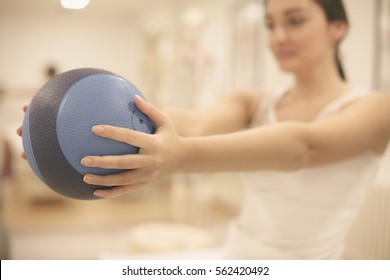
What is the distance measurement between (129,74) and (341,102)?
3.36 m

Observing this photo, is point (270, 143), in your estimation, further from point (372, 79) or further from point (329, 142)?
point (372, 79)

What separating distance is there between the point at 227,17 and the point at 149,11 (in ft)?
2.59

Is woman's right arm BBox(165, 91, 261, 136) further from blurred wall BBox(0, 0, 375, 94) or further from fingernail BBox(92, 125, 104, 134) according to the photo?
blurred wall BBox(0, 0, 375, 94)

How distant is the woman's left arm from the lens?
2.19 ft

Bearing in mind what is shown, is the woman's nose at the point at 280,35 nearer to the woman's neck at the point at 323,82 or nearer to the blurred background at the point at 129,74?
the woman's neck at the point at 323,82

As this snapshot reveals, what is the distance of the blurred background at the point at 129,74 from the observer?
334 cm

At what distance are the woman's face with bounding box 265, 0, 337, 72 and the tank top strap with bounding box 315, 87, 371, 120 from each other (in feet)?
0.47

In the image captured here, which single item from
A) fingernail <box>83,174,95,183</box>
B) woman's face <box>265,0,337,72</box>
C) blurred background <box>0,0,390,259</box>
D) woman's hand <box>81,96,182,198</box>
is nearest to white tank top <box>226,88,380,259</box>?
woman's face <box>265,0,337,72</box>

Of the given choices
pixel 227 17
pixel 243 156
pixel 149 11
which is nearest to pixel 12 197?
pixel 149 11

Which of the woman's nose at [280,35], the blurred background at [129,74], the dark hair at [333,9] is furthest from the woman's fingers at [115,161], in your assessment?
the blurred background at [129,74]

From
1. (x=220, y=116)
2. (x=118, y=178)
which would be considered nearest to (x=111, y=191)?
(x=118, y=178)

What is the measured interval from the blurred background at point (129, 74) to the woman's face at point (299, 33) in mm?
1787

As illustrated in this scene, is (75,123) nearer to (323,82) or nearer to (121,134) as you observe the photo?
(121,134)
